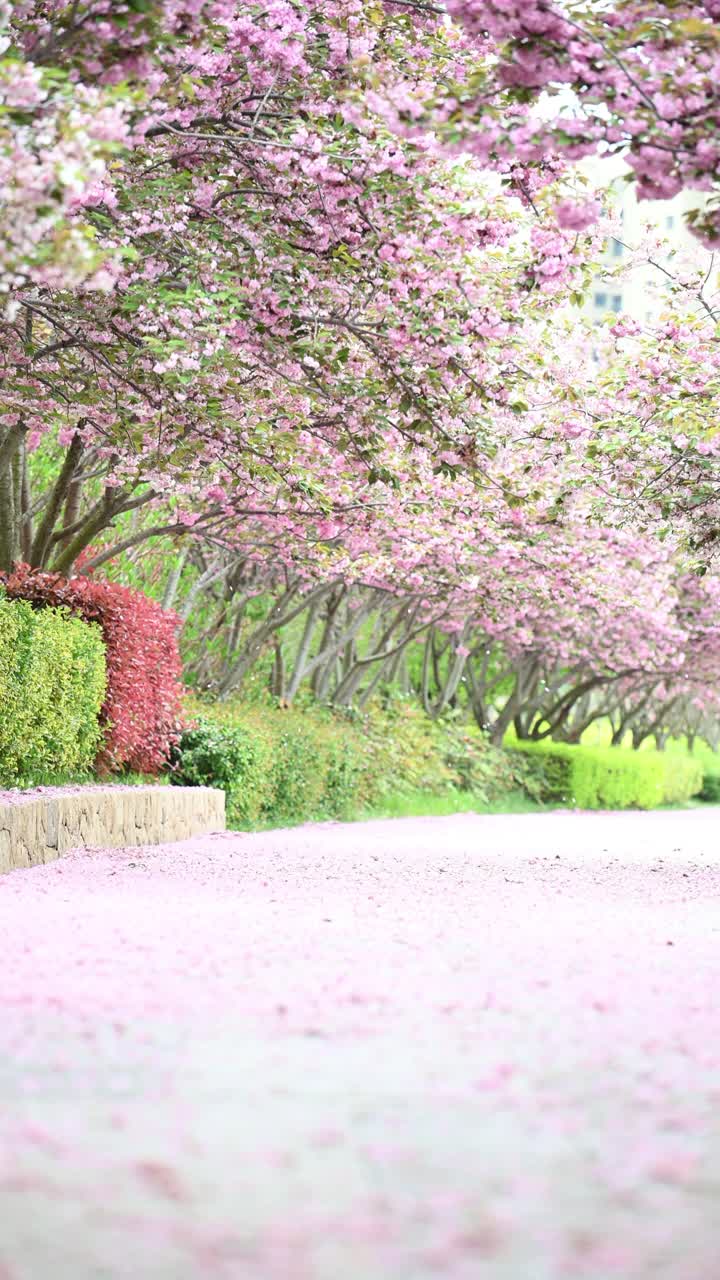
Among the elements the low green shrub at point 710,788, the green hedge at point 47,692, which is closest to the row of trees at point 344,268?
the green hedge at point 47,692

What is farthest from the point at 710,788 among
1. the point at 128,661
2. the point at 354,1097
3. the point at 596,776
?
the point at 354,1097

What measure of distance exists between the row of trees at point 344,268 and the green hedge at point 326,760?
8.01 ft

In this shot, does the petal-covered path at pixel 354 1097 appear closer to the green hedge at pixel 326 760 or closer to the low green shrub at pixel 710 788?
the green hedge at pixel 326 760

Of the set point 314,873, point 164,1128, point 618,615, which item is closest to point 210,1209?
point 164,1128

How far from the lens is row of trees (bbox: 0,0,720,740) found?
6.20 m

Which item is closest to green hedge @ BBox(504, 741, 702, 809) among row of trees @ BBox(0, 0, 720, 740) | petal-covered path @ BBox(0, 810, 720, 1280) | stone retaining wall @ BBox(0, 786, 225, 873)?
row of trees @ BBox(0, 0, 720, 740)

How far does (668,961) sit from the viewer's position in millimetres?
7074

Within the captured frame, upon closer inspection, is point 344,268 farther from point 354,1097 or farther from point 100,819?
point 354,1097

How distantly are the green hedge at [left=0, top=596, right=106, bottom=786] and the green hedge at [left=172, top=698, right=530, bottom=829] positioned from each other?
3.27m

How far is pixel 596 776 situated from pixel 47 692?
22703 millimetres

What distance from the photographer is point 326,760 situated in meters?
22.8

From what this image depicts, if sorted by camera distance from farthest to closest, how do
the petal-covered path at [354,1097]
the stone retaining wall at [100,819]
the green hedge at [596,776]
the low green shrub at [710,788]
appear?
the low green shrub at [710,788], the green hedge at [596,776], the stone retaining wall at [100,819], the petal-covered path at [354,1097]

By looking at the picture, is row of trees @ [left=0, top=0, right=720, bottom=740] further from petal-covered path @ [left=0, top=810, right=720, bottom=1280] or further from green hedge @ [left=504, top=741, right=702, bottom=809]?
green hedge @ [left=504, top=741, right=702, bottom=809]

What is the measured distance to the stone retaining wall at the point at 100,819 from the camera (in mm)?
11641
